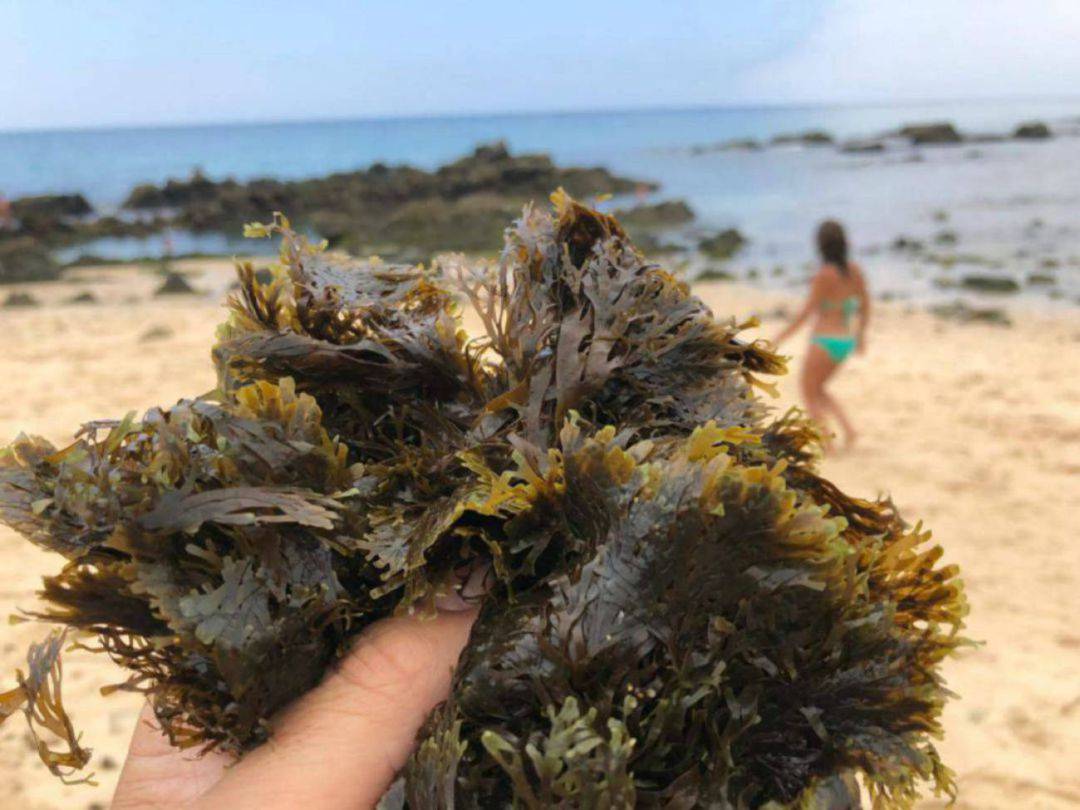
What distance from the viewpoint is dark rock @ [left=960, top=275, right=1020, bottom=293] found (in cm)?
1562

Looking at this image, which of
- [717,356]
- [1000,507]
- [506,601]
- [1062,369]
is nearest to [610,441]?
[506,601]

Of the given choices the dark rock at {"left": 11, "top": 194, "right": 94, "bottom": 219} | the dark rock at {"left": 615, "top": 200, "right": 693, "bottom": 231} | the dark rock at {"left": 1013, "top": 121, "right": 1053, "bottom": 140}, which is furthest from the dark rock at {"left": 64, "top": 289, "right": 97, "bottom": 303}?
the dark rock at {"left": 1013, "top": 121, "right": 1053, "bottom": 140}

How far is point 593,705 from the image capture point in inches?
39.1

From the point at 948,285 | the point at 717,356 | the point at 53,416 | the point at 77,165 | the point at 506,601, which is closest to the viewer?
the point at 506,601

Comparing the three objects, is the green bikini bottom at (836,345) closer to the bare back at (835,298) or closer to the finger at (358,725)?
the bare back at (835,298)

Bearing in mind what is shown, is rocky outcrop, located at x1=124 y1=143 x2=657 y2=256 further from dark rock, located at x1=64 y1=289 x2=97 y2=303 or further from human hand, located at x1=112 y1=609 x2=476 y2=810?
human hand, located at x1=112 y1=609 x2=476 y2=810

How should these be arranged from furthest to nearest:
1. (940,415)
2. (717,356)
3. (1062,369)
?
(1062,369), (940,415), (717,356)

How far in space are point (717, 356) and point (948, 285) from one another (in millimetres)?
16923

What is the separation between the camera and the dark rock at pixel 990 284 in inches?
615

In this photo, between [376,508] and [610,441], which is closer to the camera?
[610,441]

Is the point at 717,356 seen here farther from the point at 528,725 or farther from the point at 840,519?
the point at 528,725

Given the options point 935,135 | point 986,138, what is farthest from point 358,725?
point 986,138

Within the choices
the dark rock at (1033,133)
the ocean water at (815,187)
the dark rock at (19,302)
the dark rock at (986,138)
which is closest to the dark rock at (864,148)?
the ocean water at (815,187)

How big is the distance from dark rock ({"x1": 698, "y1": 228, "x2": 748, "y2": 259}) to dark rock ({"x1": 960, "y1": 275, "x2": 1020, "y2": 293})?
6.41 metres
